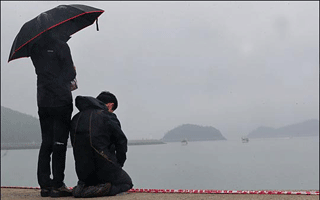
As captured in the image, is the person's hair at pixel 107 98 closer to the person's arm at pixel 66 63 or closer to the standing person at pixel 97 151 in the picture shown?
the standing person at pixel 97 151

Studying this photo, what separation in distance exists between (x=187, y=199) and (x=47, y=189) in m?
1.96

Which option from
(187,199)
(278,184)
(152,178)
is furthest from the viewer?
(152,178)

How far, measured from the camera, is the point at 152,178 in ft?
207

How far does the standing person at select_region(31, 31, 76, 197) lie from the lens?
14.6ft

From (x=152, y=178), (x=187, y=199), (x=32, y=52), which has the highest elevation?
(x=32, y=52)

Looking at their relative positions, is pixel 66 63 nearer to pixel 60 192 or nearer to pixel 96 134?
pixel 96 134

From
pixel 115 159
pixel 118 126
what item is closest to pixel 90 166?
pixel 115 159

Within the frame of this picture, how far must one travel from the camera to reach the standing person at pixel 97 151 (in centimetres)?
432

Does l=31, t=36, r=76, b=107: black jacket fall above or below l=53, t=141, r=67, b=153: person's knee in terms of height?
above

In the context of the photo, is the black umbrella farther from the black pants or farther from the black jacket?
the black pants

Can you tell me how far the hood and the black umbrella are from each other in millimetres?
1025

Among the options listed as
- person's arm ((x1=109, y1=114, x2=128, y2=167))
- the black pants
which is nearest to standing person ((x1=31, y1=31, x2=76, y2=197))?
the black pants

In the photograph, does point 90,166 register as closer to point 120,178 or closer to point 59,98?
point 120,178

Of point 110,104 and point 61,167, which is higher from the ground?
point 110,104
